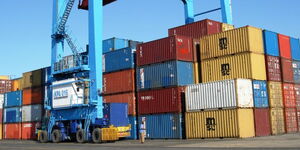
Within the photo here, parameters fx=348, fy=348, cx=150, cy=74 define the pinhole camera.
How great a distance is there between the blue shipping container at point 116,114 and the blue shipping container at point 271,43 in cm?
1283

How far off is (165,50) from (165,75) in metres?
2.20

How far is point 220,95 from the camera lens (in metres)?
25.7

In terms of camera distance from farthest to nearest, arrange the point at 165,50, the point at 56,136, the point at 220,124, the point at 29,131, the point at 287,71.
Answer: the point at 29,131 → the point at 56,136 → the point at 287,71 → the point at 165,50 → the point at 220,124

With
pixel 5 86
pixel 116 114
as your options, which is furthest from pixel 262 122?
pixel 5 86

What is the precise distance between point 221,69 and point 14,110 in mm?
28409

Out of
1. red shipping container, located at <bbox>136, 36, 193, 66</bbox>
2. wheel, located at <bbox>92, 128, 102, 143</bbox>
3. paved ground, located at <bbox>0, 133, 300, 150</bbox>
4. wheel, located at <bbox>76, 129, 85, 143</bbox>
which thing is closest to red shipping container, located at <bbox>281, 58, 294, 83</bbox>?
red shipping container, located at <bbox>136, 36, 193, 66</bbox>

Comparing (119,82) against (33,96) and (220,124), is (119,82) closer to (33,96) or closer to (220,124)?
(220,124)

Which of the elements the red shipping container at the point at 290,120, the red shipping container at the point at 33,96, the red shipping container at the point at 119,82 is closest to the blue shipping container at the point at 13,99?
the red shipping container at the point at 33,96

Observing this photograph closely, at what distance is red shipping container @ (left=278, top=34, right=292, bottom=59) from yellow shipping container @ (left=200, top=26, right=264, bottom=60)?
130 inches

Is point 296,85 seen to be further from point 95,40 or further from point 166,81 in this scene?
point 95,40

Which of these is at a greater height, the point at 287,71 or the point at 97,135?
the point at 287,71

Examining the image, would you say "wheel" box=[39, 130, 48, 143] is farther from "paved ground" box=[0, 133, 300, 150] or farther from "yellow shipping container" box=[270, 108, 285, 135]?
"yellow shipping container" box=[270, 108, 285, 135]

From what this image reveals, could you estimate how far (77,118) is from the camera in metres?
29.8

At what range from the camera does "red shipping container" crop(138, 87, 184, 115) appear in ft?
93.4
